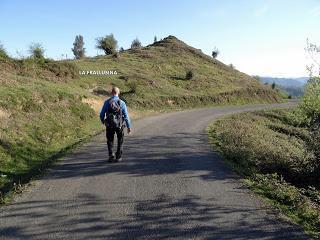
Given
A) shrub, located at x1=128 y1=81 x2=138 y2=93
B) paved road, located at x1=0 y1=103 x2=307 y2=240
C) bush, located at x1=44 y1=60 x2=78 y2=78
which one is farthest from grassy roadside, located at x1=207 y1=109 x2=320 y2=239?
shrub, located at x1=128 y1=81 x2=138 y2=93

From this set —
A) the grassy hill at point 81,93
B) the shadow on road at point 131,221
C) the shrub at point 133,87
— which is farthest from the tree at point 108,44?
the shadow on road at point 131,221

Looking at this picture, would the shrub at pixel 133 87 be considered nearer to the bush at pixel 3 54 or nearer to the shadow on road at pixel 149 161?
the bush at pixel 3 54

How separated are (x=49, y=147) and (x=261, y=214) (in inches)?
369

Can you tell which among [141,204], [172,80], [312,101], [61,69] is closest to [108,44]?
[172,80]

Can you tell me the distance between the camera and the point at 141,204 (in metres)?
8.59

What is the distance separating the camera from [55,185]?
998 cm

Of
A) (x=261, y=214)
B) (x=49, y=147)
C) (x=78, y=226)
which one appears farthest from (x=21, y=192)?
(x=49, y=147)

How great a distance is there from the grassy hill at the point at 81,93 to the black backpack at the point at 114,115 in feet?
7.28

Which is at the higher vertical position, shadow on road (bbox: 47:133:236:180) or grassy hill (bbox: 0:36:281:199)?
grassy hill (bbox: 0:36:281:199)

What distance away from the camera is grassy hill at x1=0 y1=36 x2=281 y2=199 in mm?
14523

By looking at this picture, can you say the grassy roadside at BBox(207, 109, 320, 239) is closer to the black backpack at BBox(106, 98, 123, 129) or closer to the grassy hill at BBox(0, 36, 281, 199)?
the black backpack at BBox(106, 98, 123, 129)

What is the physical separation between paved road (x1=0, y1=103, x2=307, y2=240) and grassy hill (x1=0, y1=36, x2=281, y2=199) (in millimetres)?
1245

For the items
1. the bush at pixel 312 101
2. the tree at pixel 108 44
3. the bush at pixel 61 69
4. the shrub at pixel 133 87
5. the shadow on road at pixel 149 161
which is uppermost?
the tree at pixel 108 44

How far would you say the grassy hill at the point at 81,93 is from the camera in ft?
47.6
